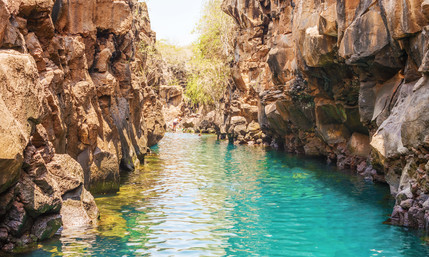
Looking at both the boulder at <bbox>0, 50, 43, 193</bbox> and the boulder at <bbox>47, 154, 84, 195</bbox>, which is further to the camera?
the boulder at <bbox>47, 154, 84, 195</bbox>

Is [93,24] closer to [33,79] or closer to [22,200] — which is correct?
[33,79]

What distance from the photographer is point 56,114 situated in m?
11.9

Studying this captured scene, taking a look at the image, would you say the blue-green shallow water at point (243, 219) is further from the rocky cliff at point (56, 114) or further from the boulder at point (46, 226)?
the rocky cliff at point (56, 114)

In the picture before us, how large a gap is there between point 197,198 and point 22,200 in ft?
27.3

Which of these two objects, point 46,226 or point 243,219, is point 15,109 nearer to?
point 46,226

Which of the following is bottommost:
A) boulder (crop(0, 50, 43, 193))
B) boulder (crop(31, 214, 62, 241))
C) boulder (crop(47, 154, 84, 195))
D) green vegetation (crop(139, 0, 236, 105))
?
boulder (crop(31, 214, 62, 241))

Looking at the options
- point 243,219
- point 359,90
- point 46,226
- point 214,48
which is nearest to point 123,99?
point 359,90

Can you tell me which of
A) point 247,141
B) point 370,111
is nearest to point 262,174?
point 370,111

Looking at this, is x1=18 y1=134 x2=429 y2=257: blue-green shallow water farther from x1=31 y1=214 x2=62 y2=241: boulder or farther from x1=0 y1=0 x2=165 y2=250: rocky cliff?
x1=0 y1=0 x2=165 y2=250: rocky cliff

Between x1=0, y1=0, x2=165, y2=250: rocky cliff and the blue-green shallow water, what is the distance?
2.46 ft

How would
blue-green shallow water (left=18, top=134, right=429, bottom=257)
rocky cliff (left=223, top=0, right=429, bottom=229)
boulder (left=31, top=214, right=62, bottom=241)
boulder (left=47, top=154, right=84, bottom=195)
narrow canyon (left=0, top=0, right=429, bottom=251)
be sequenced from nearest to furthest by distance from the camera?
narrow canyon (left=0, top=0, right=429, bottom=251) < boulder (left=31, top=214, right=62, bottom=241) < blue-green shallow water (left=18, top=134, right=429, bottom=257) < boulder (left=47, top=154, right=84, bottom=195) < rocky cliff (left=223, top=0, right=429, bottom=229)

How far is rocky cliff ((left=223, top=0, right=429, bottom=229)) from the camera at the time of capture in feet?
37.6

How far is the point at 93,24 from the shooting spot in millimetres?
17156

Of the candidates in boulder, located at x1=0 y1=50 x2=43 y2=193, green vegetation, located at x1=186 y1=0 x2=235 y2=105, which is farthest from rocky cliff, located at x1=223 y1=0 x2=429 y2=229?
green vegetation, located at x1=186 y1=0 x2=235 y2=105
